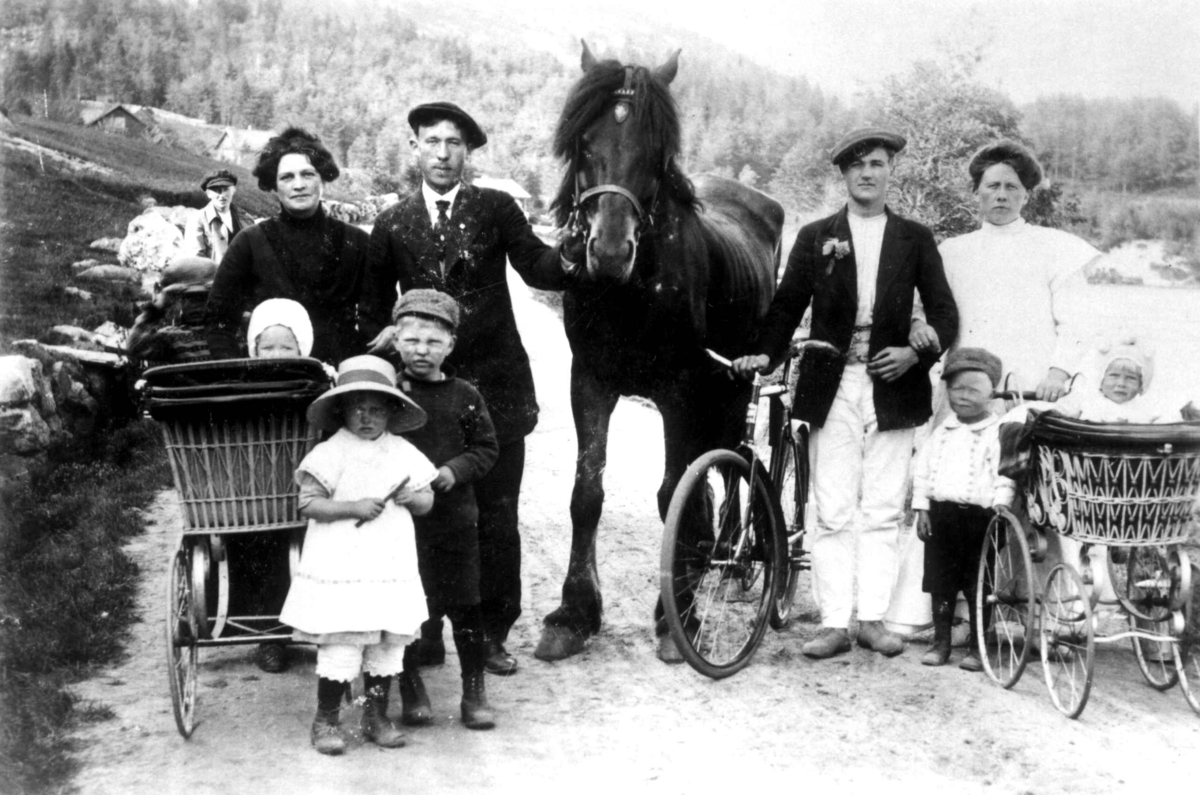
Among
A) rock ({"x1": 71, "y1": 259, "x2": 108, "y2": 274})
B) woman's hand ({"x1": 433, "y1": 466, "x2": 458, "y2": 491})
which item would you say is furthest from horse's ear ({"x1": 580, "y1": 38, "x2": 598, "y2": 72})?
rock ({"x1": 71, "y1": 259, "x2": 108, "y2": 274})

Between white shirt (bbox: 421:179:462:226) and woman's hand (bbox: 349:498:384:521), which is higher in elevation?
white shirt (bbox: 421:179:462:226)

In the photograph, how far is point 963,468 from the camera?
421 cm

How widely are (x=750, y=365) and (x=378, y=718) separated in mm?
2068

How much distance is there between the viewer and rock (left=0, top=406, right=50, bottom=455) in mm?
5758

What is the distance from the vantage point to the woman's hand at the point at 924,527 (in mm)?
4312

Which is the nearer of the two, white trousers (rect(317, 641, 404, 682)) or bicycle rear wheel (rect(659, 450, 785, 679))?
white trousers (rect(317, 641, 404, 682))

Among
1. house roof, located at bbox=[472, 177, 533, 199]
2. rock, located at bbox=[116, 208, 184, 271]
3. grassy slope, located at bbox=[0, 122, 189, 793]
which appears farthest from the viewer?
rock, located at bbox=[116, 208, 184, 271]

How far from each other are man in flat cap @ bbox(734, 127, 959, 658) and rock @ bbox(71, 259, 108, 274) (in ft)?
20.7

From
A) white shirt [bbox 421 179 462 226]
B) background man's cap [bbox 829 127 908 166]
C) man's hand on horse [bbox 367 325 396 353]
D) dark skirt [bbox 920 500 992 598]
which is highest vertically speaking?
background man's cap [bbox 829 127 908 166]

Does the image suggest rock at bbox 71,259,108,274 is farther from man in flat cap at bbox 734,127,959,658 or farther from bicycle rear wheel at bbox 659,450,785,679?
man in flat cap at bbox 734,127,959,658

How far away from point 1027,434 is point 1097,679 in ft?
3.93

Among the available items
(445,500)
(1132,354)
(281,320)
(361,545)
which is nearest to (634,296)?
(445,500)

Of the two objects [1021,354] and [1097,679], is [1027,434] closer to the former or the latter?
[1021,354]

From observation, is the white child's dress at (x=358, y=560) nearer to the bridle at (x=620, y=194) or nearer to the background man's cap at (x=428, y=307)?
the background man's cap at (x=428, y=307)
